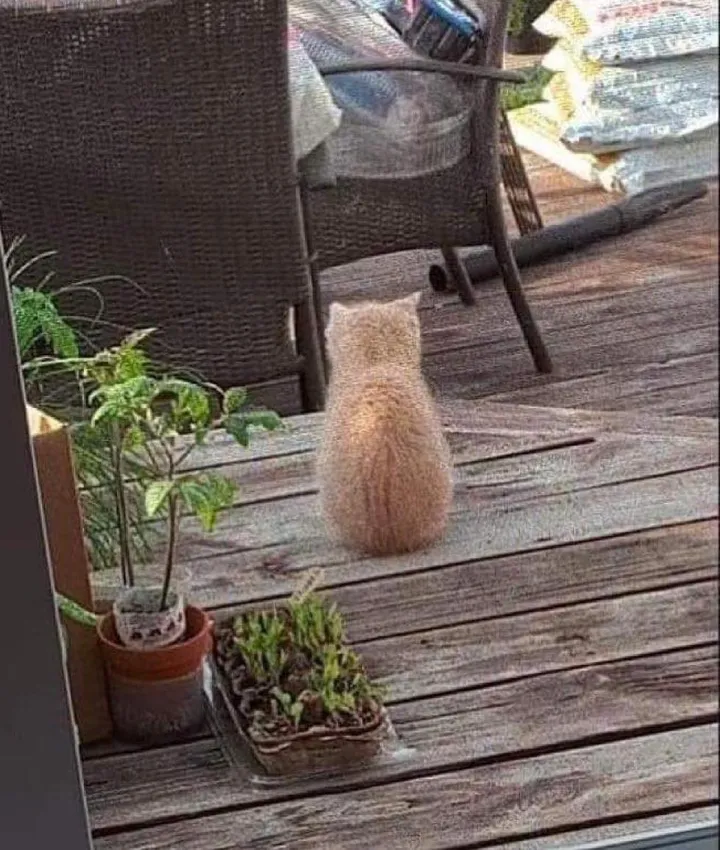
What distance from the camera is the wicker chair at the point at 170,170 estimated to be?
1.33 m

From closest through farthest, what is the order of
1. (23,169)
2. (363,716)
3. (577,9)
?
(577,9) → (23,169) → (363,716)

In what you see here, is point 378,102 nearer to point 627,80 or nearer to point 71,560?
point 627,80

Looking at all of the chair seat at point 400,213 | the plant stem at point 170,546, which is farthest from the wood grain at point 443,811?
the chair seat at point 400,213

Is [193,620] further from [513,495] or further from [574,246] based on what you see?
[574,246]

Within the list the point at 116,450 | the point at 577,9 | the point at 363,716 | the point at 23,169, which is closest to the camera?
the point at 577,9

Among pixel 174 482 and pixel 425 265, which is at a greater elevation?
pixel 425 265

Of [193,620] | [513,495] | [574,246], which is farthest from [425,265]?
[193,620]

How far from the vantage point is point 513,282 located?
1369mm

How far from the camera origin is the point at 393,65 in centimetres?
132

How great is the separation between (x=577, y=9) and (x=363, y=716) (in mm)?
713

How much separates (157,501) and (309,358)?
0.69 ft

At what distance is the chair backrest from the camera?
1329 mm

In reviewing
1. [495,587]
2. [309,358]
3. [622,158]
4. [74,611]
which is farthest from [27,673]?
[622,158]

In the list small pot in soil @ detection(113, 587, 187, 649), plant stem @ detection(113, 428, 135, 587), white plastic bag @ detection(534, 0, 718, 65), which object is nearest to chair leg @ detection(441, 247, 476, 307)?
white plastic bag @ detection(534, 0, 718, 65)
